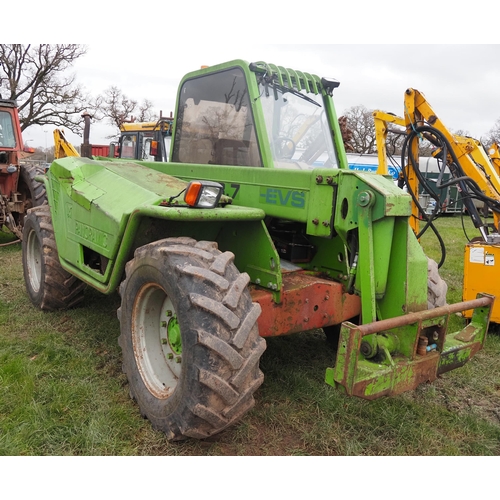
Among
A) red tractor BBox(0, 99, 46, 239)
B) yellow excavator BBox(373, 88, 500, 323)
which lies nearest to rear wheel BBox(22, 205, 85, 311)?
yellow excavator BBox(373, 88, 500, 323)

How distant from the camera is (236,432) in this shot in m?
3.05

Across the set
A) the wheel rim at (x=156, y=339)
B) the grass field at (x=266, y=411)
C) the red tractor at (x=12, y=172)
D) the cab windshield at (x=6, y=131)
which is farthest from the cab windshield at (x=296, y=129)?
the cab windshield at (x=6, y=131)

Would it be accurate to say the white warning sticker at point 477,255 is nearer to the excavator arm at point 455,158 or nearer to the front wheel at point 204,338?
the excavator arm at point 455,158

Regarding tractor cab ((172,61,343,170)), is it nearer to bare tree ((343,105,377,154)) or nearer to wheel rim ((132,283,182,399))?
wheel rim ((132,283,182,399))


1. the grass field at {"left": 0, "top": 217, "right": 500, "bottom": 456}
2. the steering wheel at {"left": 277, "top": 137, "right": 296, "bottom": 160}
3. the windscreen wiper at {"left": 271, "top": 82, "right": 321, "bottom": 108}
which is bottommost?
the grass field at {"left": 0, "top": 217, "right": 500, "bottom": 456}

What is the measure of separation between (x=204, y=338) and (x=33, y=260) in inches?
145

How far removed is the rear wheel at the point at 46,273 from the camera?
4875 mm

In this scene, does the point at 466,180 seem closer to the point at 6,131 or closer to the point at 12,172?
the point at 12,172

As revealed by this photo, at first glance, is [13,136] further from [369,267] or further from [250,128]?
[369,267]

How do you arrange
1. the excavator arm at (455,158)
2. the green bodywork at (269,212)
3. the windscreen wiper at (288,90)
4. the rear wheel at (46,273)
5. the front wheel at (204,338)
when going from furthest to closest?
1. the excavator arm at (455,158)
2. the rear wheel at (46,273)
3. the windscreen wiper at (288,90)
4. the green bodywork at (269,212)
5. the front wheel at (204,338)

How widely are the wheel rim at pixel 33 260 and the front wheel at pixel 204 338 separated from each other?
2.84 m

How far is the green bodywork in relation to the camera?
114 inches

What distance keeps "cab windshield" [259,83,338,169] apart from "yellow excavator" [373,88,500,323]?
1.54m

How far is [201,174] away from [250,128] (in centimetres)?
59
